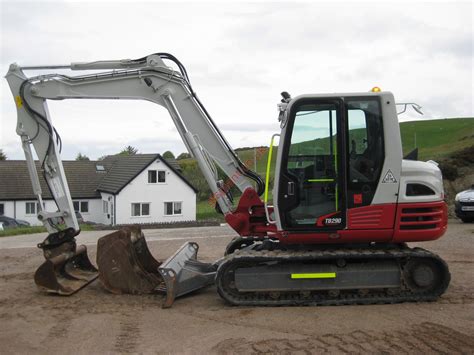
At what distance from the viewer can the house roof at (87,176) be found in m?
43.0

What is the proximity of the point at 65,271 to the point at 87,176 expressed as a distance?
39141 millimetres

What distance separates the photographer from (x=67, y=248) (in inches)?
359

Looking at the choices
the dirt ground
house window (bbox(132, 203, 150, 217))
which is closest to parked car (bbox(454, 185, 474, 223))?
the dirt ground

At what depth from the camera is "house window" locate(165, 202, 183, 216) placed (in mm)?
44219

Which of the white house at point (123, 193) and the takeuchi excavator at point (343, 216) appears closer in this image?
the takeuchi excavator at point (343, 216)

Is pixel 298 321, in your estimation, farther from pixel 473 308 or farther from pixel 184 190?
pixel 184 190

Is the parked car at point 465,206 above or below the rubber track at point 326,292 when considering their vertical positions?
above

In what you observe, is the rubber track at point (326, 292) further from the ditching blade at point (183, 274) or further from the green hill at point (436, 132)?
the green hill at point (436, 132)

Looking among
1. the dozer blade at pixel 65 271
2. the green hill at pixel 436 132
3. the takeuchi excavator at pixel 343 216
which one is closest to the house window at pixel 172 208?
the green hill at pixel 436 132

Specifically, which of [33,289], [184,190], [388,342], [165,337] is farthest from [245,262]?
[184,190]

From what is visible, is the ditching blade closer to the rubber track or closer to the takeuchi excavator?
the takeuchi excavator

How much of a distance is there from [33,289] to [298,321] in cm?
467

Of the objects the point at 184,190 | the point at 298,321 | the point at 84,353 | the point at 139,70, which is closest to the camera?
the point at 84,353

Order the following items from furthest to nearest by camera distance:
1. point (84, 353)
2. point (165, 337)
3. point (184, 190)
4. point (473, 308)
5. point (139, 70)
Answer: point (184, 190)
point (139, 70)
point (473, 308)
point (165, 337)
point (84, 353)
